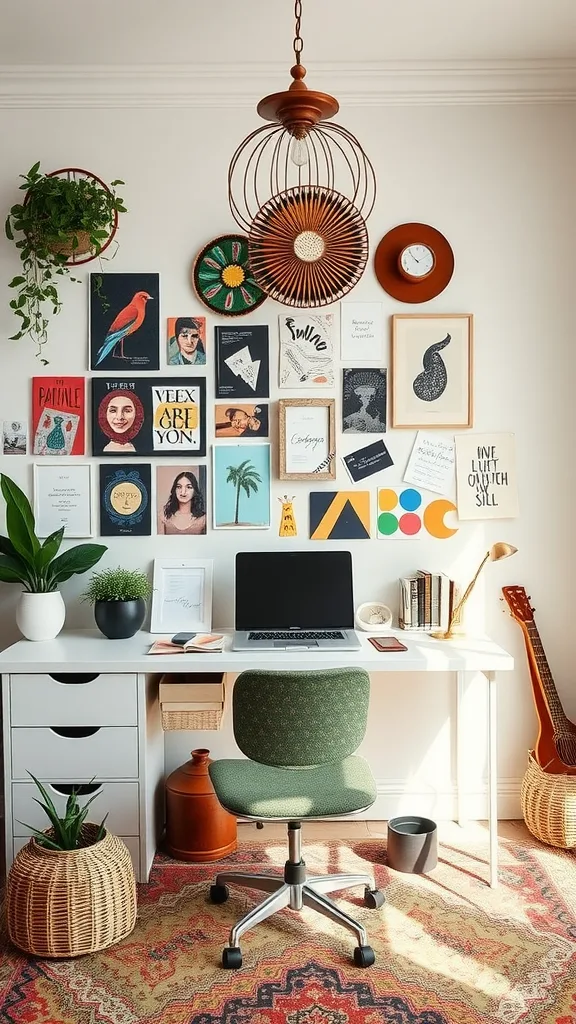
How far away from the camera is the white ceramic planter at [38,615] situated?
2980mm

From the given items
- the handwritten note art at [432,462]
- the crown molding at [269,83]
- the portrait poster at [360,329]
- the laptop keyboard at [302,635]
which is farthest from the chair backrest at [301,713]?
the crown molding at [269,83]

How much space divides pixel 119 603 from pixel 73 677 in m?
0.29

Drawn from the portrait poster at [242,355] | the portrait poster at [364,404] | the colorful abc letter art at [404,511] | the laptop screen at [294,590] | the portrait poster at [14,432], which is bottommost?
the laptop screen at [294,590]

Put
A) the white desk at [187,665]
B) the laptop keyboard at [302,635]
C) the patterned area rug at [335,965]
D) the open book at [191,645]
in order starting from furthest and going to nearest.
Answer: the laptop keyboard at [302,635]
the open book at [191,645]
the white desk at [187,665]
the patterned area rug at [335,965]

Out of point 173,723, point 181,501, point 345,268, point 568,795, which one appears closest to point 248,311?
point 345,268

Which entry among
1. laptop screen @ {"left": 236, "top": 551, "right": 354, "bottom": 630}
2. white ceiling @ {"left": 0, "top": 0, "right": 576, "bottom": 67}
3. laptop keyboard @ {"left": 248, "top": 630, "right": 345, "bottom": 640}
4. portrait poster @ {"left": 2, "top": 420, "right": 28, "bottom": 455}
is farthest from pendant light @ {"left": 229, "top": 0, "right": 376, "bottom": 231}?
laptop keyboard @ {"left": 248, "top": 630, "right": 345, "bottom": 640}

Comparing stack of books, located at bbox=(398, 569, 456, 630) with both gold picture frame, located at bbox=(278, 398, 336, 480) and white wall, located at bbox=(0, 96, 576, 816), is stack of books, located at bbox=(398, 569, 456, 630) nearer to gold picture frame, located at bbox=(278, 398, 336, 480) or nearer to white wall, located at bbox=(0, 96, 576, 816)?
white wall, located at bbox=(0, 96, 576, 816)

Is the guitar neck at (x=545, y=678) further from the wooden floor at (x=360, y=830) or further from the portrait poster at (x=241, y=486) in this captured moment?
the portrait poster at (x=241, y=486)

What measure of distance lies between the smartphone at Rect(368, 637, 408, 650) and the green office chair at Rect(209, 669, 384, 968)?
0.50m

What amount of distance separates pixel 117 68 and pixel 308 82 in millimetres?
678

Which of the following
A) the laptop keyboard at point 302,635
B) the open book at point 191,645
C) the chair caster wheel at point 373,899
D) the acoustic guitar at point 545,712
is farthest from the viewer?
the acoustic guitar at point 545,712

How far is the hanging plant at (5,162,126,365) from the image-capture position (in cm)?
299

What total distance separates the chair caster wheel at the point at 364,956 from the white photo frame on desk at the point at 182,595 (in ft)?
4.03

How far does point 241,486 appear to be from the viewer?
10.7 feet
